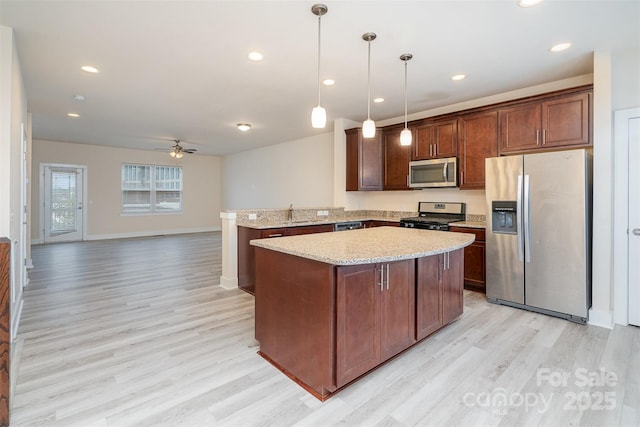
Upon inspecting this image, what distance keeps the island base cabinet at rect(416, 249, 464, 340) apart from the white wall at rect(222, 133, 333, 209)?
400 centimetres

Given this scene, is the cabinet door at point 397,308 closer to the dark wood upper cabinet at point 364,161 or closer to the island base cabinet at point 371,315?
the island base cabinet at point 371,315

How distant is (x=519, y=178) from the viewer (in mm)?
3348

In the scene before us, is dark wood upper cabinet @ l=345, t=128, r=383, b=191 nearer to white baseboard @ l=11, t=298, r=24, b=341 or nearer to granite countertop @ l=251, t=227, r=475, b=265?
granite countertop @ l=251, t=227, r=475, b=265

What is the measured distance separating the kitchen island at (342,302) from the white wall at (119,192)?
325 inches

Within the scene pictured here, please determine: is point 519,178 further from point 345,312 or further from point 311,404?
point 311,404

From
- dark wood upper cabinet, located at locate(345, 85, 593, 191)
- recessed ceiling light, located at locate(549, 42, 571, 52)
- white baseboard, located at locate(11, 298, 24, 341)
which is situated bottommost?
white baseboard, located at locate(11, 298, 24, 341)

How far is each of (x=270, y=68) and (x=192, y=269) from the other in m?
3.52

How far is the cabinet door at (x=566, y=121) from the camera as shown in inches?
127

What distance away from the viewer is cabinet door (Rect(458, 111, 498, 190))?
3.95 meters

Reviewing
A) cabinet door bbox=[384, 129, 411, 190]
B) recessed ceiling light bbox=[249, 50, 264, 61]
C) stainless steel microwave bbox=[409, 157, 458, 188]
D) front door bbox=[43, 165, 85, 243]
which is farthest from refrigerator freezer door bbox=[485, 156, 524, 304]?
front door bbox=[43, 165, 85, 243]

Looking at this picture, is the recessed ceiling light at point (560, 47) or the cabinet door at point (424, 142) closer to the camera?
the recessed ceiling light at point (560, 47)

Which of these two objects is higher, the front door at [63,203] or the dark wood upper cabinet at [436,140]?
the dark wood upper cabinet at [436,140]

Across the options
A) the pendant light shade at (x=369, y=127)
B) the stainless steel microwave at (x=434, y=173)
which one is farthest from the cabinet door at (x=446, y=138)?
the pendant light shade at (x=369, y=127)

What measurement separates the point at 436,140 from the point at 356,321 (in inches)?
135
